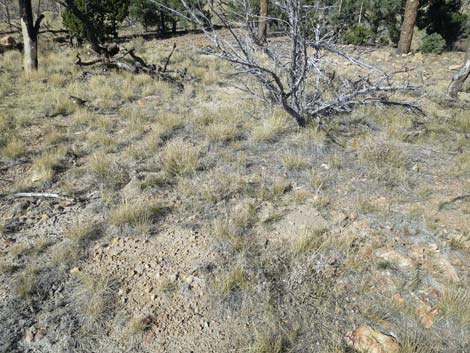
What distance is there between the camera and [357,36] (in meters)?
13.6

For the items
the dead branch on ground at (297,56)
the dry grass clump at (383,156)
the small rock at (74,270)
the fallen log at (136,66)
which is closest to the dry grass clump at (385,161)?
the dry grass clump at (383,156)

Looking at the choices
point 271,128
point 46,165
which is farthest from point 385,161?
point 46,165

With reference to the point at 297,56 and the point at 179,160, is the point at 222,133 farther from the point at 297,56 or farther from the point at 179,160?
the point at 297,56

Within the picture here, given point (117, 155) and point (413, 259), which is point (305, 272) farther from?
point (117, 155)

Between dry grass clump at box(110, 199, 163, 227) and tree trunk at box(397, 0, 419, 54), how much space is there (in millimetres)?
11386

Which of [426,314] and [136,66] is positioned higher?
[136,66]

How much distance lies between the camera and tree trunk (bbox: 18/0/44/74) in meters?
6.96

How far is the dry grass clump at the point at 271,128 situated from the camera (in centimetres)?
450

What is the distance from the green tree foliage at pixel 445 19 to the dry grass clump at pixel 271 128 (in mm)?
11767

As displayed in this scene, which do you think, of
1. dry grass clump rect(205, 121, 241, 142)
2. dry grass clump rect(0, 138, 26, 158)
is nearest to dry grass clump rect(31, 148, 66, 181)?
dry grass clump rect(0, 138, 26, 158)

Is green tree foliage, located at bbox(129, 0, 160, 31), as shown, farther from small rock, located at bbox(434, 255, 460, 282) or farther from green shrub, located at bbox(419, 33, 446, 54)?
small rock, located at bbox(434, 255, 460, 282)

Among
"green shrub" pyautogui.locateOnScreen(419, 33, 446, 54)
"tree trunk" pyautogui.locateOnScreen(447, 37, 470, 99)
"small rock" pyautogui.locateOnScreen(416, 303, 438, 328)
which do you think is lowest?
"small rock" pyautogui.locateOnScreen(416, 303, 438, 328)

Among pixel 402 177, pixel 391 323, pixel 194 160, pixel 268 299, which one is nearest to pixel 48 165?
pixel 194 160

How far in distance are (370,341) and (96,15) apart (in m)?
11.1
